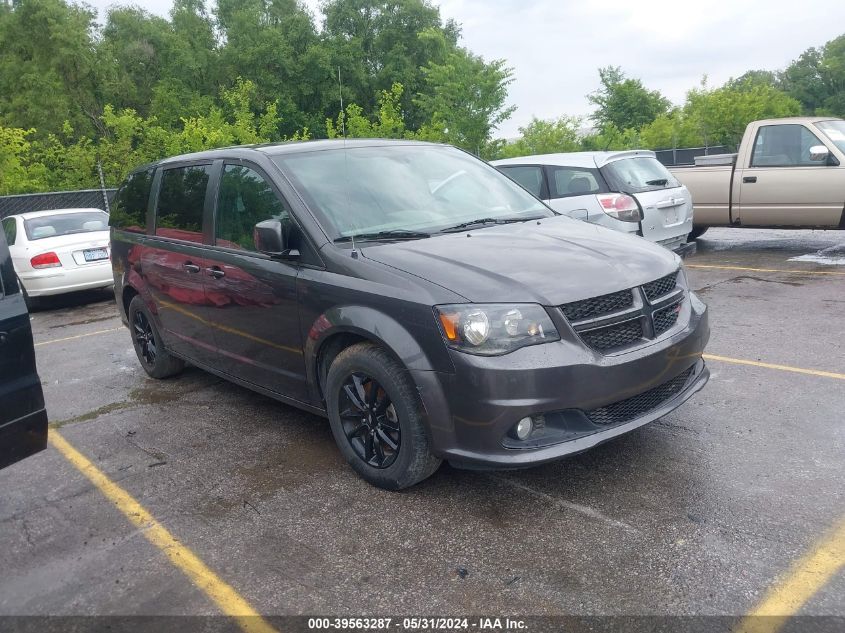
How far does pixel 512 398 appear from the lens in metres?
3.18

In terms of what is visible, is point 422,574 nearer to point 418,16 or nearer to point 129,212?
point 129,212

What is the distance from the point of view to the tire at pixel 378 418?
345 centimetres

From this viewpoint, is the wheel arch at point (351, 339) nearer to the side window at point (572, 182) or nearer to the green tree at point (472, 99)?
the side window at point (572, 182)

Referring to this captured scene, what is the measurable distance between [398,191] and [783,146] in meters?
8.06

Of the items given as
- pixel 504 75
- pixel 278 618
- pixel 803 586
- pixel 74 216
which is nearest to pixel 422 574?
pixel 278 618

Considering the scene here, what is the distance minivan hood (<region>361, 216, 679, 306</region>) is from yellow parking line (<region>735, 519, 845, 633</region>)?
1.38 metres

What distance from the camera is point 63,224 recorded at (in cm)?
1113

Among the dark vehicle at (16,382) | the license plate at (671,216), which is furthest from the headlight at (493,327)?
the license plate at (671,216)

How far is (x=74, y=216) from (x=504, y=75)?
44.5ft

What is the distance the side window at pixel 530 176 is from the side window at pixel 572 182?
0.51 feet

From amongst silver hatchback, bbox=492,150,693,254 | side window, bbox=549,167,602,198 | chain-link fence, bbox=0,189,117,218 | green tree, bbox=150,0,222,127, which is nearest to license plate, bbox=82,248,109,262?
silver hatchback, bbox=492,150,693,254

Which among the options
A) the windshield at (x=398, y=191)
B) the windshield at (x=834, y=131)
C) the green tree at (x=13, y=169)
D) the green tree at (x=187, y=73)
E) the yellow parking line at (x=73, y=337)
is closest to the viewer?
the windshield at (x=398, y=191)

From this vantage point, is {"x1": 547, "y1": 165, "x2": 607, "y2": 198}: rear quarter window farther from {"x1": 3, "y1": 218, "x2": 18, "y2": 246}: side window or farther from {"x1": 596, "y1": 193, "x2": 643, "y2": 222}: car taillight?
{"x1": 3, "y1": 218, "x2": 18, "y2": 246}: side window

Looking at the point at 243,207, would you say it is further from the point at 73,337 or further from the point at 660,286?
the point at 73,337
